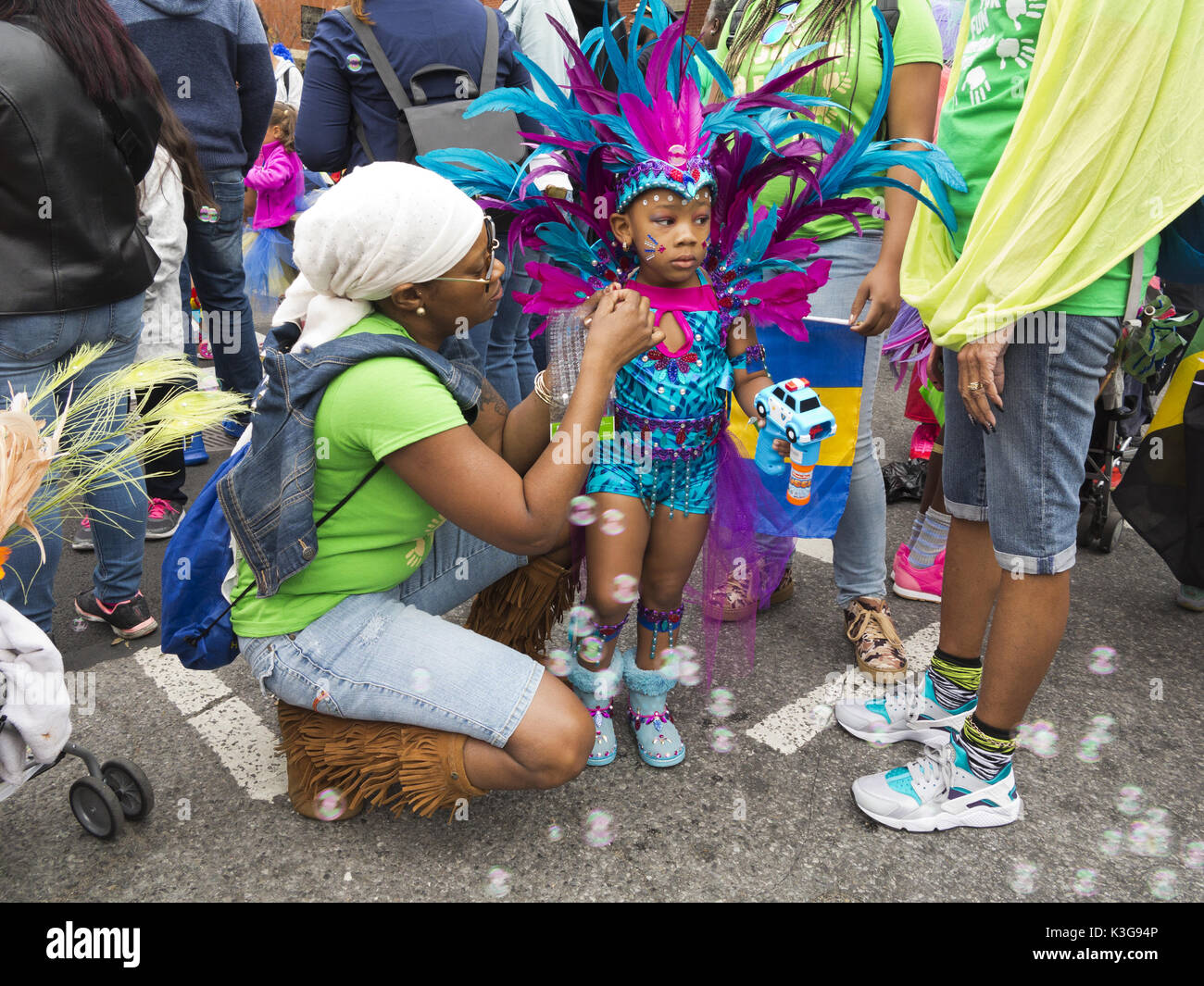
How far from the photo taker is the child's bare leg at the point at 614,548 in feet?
6.57

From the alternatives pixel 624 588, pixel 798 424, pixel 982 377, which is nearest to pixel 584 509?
pixel 624 588

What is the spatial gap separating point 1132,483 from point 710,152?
1825 mm

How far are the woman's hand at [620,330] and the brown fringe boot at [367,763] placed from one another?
Result: 844 mm

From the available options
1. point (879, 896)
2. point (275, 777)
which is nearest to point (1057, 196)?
point (879, 896)

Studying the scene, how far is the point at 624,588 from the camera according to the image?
80.0 inches

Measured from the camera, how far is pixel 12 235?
208 cm

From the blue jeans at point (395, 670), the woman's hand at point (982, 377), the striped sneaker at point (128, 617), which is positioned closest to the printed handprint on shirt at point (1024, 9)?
the woman's hand at point (982, 377)

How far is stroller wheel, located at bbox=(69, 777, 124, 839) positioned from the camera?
1.86 m

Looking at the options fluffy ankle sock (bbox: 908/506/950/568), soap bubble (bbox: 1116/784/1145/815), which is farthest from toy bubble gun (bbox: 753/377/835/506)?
fluffy ankle sock (bbox: 908/506/950/568)

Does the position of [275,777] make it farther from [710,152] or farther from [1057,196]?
[1057,196]

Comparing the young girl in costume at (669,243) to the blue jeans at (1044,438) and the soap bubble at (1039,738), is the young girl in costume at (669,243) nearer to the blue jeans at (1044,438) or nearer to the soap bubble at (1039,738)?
the blue jeans at (1044,438)

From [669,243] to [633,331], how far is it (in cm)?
21

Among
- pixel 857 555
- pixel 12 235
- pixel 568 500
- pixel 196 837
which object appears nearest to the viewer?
pixel 568 500

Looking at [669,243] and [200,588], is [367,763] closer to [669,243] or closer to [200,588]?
[200,588]
